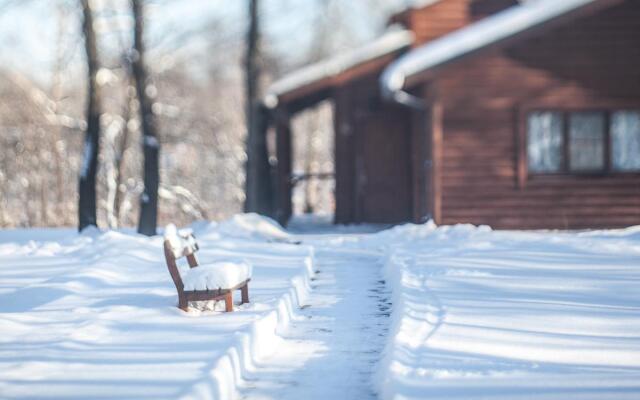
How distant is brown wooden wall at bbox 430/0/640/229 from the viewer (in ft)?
47.5

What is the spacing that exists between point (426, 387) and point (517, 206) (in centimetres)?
1069

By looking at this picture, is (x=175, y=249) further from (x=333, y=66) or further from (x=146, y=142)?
(x=333, y=66)

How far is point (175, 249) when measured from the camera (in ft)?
22.6

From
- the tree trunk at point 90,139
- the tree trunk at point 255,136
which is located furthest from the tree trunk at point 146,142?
the tree trunk at point 255,136

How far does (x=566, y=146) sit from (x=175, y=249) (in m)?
10.1

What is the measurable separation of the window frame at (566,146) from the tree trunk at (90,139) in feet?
29.5

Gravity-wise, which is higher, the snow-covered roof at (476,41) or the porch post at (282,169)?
the snow-covered roof at (476,41)

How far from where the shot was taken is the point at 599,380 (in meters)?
4.53

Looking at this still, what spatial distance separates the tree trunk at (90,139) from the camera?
601 inches

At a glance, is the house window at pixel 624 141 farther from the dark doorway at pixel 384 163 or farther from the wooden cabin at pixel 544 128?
the dark doorway at pixel 384 163

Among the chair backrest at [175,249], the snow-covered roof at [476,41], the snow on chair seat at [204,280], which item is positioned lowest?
the snow on chair seat at [204,280]

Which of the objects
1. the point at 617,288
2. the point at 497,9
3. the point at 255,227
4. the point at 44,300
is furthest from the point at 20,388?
the point at 497,9

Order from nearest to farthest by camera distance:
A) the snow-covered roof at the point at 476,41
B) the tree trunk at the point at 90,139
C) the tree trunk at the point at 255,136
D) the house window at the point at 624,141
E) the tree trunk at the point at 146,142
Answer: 1. the snow-covered roof at the point at 476,41
2. the house window at the point at 624,141
3. the tree trunk at the point at 90,139
4. the tree trunk at the point at 146,142
5. the tree trunk at the point at 255,136

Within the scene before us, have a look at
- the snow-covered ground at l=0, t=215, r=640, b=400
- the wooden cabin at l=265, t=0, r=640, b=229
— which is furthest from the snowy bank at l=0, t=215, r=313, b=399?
→ the wooden cabin at l=265, t=0, r=640, b=229
